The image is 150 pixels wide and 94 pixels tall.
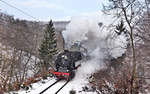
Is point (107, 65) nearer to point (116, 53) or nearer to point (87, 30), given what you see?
point (116, 53)

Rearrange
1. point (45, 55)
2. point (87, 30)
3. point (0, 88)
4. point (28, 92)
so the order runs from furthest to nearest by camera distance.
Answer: point (45, 55) < point (87, 30) < point (28, 92) < point (0, 88)

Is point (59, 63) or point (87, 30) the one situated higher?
point (87, 30)

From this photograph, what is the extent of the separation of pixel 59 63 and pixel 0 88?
761 centimetres

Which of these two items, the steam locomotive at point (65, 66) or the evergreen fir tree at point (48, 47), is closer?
the steam locomotive at point (65, 66)

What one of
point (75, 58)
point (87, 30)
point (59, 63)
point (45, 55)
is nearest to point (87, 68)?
point (75, 58)

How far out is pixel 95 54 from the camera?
21109 mm

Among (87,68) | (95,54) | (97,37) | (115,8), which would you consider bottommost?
(87,68)

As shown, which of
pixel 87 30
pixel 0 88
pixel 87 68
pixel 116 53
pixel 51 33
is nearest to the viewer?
pixel 0 88

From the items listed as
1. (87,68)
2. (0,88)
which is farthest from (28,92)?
(87,68)

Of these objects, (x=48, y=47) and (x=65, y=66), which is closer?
(x=65, y=66)

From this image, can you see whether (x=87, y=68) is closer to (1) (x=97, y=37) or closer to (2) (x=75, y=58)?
(2) (x=75, y=58)

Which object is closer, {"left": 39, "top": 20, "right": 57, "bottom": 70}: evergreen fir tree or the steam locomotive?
the steam locomotive

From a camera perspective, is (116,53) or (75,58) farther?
(116,53)

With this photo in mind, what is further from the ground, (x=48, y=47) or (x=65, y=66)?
(x=48, y=47)
